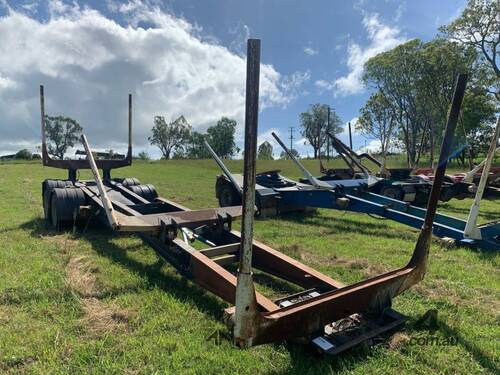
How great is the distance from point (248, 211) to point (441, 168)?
5.13 ft

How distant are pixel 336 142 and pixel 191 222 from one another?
6288 mm

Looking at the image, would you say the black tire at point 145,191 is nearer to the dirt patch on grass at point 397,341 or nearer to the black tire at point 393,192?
the dirt patch on grass at point 397,341

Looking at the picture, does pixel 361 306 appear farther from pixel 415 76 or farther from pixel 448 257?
pixel 415 76

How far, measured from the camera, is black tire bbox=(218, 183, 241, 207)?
8797 millimetres

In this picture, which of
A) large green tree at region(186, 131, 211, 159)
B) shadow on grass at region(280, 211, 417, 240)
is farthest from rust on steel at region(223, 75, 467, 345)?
large green tree at region(186, 131, 211, 159)

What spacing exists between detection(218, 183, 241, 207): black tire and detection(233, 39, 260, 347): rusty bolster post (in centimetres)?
654

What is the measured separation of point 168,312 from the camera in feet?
10.5

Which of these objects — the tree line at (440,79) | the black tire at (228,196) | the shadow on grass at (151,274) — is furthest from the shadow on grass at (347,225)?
the tree line at (440,79)

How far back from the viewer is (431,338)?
2.79 m

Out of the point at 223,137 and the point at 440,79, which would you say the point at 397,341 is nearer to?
the point at 440,79

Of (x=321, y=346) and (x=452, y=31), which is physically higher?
(x=452, y=31)

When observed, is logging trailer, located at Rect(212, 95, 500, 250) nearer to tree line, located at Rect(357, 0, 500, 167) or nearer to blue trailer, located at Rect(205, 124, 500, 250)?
blue trailer, located at Rect(205, 124, 500, 250)

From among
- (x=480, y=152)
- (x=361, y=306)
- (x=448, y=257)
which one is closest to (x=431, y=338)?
(x=361, y=306)

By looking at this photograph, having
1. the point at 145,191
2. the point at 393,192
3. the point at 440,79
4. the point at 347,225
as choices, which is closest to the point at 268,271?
the point at 347,225
